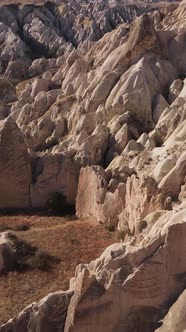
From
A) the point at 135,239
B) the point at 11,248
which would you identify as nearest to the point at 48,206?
the point at 11,248

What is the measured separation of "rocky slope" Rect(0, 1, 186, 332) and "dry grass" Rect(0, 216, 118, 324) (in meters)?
1.29

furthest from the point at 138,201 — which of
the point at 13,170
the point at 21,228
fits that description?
the point at 13,170

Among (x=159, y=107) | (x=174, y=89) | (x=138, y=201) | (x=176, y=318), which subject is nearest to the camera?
(x=176, y=318)

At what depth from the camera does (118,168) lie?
26188 millimetres

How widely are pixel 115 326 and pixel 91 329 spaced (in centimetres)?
63

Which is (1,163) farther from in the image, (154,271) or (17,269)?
(154,271)

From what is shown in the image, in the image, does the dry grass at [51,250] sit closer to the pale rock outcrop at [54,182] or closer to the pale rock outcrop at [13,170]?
the pale rock outcrop at [13,170]

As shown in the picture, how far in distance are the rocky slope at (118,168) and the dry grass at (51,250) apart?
129cm

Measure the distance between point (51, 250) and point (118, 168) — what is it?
6761 mm

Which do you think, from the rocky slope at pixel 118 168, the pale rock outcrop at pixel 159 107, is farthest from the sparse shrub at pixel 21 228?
the pale rock outcrop at pixel 159 107

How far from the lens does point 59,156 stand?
1123 inches

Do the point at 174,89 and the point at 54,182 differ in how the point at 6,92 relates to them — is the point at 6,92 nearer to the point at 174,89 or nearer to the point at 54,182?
the point at 174,89

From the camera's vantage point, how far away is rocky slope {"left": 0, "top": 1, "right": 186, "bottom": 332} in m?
11.9

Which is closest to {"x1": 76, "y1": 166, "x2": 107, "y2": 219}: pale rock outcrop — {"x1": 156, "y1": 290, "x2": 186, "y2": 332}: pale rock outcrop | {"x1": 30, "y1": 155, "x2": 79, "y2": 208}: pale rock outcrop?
{"x1": 30, "y1": 155, "x2": 79, "y2": 208}: pale rock outcrop
